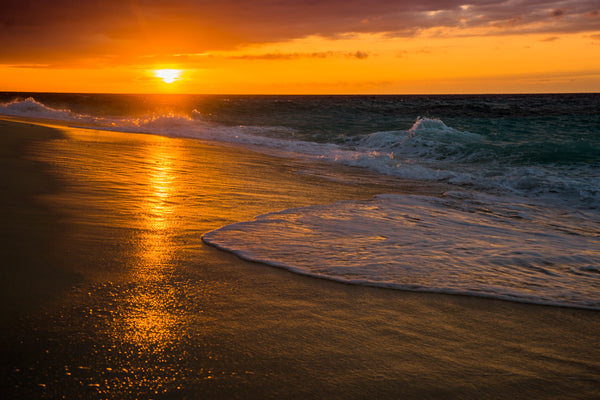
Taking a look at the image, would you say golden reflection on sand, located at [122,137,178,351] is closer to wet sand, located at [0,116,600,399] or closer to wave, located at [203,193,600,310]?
wet sand, located at [0,116,600,399]

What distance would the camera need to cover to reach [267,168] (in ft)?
31.1

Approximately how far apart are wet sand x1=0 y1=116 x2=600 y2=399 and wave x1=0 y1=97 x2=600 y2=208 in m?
5.94

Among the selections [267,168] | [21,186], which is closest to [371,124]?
[267,168]

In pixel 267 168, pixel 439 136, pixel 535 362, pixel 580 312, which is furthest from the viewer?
pixel 439 136

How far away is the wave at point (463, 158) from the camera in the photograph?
9109 millimetres

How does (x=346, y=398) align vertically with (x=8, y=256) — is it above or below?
below

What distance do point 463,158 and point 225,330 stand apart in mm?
12891

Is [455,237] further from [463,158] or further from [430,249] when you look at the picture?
[463,158]

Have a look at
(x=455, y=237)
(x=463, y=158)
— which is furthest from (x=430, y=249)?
(x=463, y=158)

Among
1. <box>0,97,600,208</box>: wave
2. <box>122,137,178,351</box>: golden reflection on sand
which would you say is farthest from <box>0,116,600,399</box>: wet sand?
<box>0,97,600,208</box>: wave

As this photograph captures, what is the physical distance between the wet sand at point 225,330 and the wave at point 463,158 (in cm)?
594

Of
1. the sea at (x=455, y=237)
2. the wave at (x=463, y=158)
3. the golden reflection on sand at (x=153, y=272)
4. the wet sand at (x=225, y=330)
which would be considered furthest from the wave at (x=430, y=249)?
the wave at (x=463, y=158)

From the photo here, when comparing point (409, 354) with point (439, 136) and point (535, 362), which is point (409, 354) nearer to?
point (535, 362)

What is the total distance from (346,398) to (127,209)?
3763 mm
